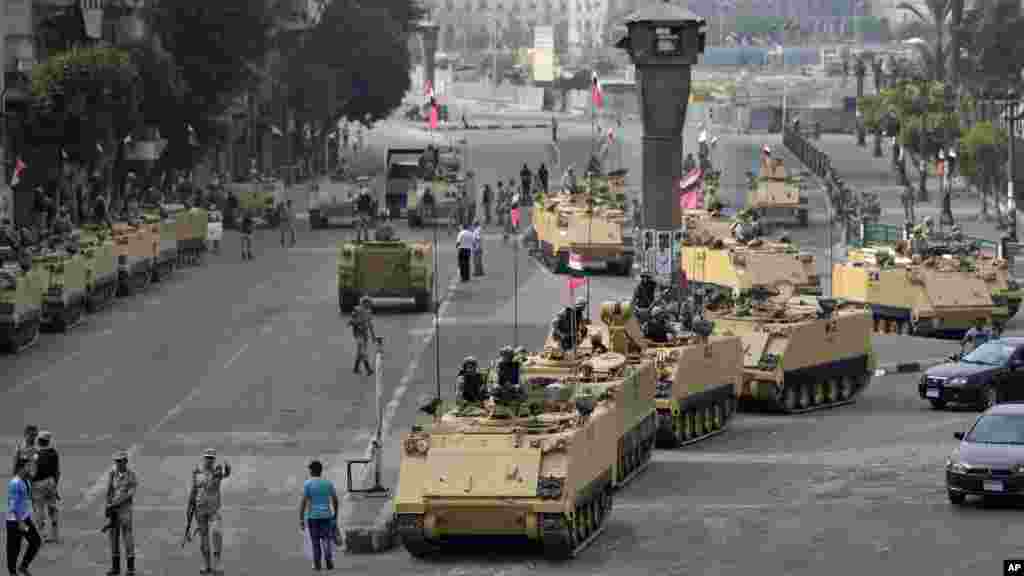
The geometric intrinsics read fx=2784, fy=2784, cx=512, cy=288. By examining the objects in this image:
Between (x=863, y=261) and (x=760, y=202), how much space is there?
109ft

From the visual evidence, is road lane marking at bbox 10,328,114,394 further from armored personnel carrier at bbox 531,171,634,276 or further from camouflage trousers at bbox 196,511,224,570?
armored personnel carrier at bbox 531,171,634,276

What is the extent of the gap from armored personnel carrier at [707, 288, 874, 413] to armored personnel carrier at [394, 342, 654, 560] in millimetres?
11279

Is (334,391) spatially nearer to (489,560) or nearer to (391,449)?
(391,449)

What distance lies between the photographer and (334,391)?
45750 millimetres

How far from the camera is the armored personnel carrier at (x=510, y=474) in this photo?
29578mm

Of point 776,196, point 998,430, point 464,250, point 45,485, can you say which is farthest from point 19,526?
point 776,196

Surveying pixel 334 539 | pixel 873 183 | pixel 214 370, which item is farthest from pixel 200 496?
pixel 873 183

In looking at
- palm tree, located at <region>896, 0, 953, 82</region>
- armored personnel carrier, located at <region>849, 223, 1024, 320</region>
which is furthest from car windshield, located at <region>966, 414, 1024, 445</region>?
palm tree, located at <region>896, 0, 953, 82</region>

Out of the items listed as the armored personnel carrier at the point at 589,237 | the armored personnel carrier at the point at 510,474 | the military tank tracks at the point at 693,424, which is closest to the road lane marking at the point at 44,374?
the military tank tracks at the point at 693,424

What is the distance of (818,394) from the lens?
4478 cm

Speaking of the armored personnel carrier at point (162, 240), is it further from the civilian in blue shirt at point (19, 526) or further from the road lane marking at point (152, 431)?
the civilian in blue shirt at point (19, 526)

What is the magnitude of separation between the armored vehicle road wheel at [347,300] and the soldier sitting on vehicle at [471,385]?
25732 millimetres

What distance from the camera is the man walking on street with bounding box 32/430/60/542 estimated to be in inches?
1238

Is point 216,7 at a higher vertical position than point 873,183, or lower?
higher
